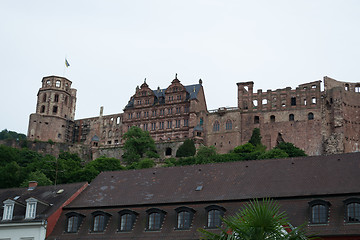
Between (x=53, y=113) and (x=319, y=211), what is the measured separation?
383ft

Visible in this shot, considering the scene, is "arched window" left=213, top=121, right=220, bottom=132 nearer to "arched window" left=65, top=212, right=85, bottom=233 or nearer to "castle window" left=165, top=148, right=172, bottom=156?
"castle window" left=165, top=148, right=172, bottom=156

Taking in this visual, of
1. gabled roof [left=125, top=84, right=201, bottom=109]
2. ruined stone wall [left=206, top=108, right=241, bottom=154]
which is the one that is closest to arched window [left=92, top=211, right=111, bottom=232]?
ruined stone wall [left=206, top=108, right=241, bottom=154]

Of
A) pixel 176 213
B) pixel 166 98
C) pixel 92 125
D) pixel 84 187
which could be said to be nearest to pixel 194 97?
pixel 166 98

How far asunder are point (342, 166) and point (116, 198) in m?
19.2

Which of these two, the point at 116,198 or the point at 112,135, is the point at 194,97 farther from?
the point at 116,198

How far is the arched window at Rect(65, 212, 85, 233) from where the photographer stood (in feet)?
152

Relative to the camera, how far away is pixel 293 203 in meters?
40.2

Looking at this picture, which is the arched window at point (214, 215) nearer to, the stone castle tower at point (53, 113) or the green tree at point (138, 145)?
the green tree at point (138, 145)

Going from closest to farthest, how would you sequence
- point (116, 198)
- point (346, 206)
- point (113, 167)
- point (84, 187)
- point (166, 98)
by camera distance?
point (346, 206) < point (116, 198) < point (84, 187) < point (113, 167) < point (166, 98)

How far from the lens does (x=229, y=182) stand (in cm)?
4556

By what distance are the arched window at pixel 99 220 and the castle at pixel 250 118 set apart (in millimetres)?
75966

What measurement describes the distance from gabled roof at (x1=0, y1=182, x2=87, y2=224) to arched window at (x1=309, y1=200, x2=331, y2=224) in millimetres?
22239

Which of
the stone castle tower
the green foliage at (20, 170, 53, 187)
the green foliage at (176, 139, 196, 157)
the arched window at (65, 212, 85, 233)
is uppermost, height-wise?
the stone castle tower

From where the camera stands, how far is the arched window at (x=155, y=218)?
142 feet
